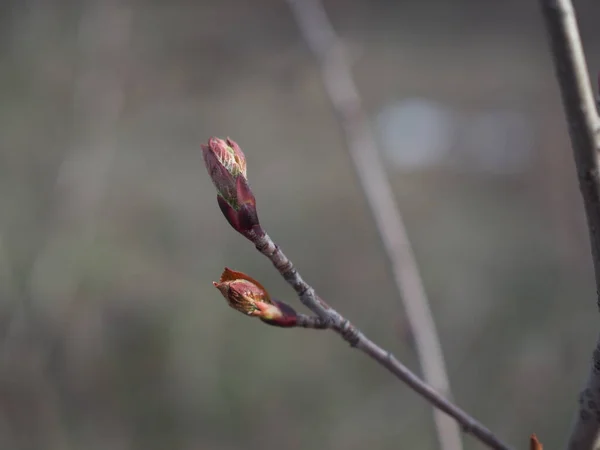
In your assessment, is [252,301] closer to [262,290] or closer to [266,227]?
[262,290]

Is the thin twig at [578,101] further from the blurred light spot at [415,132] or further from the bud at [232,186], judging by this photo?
the blurred light spot at [415,132]

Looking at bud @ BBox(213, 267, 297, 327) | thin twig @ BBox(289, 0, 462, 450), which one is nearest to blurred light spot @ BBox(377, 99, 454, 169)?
thin twig @ BBox(289, 0, 462, 450)

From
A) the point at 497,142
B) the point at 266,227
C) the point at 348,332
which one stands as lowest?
the point at 348,332

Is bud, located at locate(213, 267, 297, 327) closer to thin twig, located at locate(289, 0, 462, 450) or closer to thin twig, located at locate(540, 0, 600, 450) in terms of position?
thin twig, located at locate(540, 0, 600, 450)

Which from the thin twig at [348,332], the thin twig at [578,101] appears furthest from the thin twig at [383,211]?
the thin twig at [578,101]

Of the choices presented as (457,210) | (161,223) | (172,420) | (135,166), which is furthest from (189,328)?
(457,210)

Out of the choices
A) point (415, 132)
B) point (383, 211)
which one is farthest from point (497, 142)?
point (383, 211)
